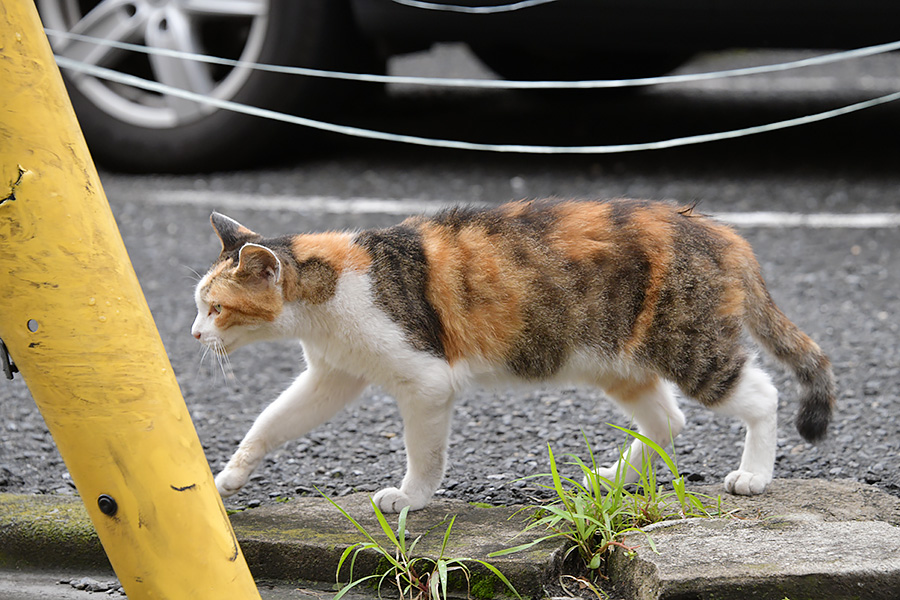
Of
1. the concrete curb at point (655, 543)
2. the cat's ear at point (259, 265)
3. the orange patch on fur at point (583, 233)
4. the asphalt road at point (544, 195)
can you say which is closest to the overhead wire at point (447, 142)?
the asphalt road at point (544, 195)

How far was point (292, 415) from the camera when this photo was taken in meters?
2.93

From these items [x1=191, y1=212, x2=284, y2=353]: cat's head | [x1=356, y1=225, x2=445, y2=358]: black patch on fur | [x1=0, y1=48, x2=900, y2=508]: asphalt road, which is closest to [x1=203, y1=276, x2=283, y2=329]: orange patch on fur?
[x1=191, y1=212, x2=284, y2=353]: cat's head

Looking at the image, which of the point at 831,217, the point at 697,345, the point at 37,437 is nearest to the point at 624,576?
the point at 697,345

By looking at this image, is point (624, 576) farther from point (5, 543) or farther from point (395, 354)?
point (5, 543)

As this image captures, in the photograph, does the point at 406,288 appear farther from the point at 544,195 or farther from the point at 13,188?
the point at 544,195

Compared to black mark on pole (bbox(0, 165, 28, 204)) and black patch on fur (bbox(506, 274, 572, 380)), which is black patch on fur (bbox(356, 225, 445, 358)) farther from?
black mark on pole (bbox(0, 165, 28, 204))

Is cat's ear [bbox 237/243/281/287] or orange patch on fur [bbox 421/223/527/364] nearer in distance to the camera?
cat's ear [bbox 237/243/281/287]

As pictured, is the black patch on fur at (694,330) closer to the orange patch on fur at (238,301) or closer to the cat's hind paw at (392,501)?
the cat's hind paw at (392,501)

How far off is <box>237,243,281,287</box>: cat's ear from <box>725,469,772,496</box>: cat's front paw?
133 centimetres

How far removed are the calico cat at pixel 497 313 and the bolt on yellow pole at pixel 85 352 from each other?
0.73 m

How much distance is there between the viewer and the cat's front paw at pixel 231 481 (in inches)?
112

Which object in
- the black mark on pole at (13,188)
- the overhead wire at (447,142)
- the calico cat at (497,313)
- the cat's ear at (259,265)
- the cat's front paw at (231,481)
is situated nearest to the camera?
the black mark on pole at (13,188)

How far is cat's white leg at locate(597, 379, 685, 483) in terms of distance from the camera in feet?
9.97

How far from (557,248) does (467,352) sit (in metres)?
0.38
